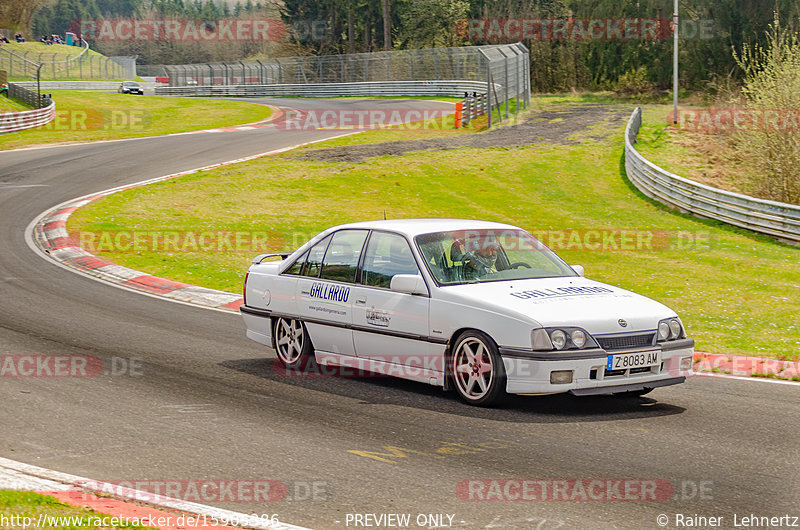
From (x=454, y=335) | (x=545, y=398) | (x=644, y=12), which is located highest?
(x=644, y=12)

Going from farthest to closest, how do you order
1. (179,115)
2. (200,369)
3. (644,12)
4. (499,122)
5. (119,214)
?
(644,12) < (179,115) < (499,122) < (119,214) < (200,369)

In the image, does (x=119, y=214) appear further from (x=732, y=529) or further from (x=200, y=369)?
(x=732, y=529)

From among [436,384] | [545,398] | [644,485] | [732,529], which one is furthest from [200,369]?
[732,529]

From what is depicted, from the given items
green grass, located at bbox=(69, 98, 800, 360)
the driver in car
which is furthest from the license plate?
green grass, located at bbox=(69, 98, 800, 360)

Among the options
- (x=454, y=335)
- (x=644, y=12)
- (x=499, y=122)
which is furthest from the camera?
(x=644, y=12)

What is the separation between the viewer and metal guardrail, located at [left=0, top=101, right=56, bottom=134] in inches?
1649

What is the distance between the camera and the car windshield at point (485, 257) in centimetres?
833

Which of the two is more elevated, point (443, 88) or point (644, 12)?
point (644, 12)

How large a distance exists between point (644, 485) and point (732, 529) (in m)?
0.82

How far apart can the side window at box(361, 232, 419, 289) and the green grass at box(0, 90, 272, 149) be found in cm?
3180

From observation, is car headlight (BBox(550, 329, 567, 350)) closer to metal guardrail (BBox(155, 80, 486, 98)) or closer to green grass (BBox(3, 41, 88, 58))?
metal guardrail (BBox(155, 80, 486, 98))

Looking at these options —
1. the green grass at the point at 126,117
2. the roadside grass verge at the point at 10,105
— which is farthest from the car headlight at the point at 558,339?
the roadside grass verge at the point at 10,105

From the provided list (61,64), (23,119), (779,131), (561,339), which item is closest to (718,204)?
(779,131)

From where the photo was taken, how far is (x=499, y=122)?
4331 centimetres
